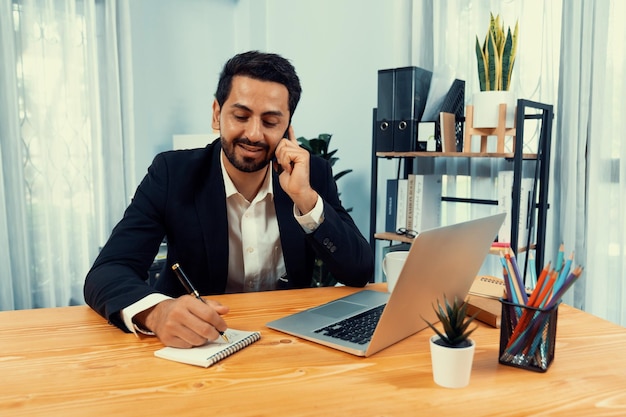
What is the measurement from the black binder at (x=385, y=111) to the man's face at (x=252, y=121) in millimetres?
999

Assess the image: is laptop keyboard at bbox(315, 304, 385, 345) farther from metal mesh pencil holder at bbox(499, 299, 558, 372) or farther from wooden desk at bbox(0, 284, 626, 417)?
metal mesh pencil holder at bbox(499, 299, 558, 372)

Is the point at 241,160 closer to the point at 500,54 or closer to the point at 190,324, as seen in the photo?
the point at 190,324

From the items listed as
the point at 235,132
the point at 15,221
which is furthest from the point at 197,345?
the point at 15,221

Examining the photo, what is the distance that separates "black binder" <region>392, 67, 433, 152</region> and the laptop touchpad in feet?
4.54

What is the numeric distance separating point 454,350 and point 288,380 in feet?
0.78

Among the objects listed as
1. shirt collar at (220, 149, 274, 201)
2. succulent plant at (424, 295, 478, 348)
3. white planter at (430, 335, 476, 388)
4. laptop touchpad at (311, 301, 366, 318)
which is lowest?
laptop touchpad at (311, 301, 366, 318)

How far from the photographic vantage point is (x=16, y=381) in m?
0.74

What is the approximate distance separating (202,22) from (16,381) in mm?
3388

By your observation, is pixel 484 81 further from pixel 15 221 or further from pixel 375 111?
pixel 15 221

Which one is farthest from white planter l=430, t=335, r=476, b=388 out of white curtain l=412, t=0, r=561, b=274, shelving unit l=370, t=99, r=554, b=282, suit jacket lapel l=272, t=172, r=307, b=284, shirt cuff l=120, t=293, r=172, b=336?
white curtain l=412, t=0, r=561, b=274

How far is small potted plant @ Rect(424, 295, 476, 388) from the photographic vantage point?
2.34 feet

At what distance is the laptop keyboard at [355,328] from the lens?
2.96ft

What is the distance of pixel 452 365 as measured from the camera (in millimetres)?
716

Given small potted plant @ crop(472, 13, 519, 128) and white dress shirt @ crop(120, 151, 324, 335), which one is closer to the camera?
white dress shirt @ crop(120, 151, 324, 335)
